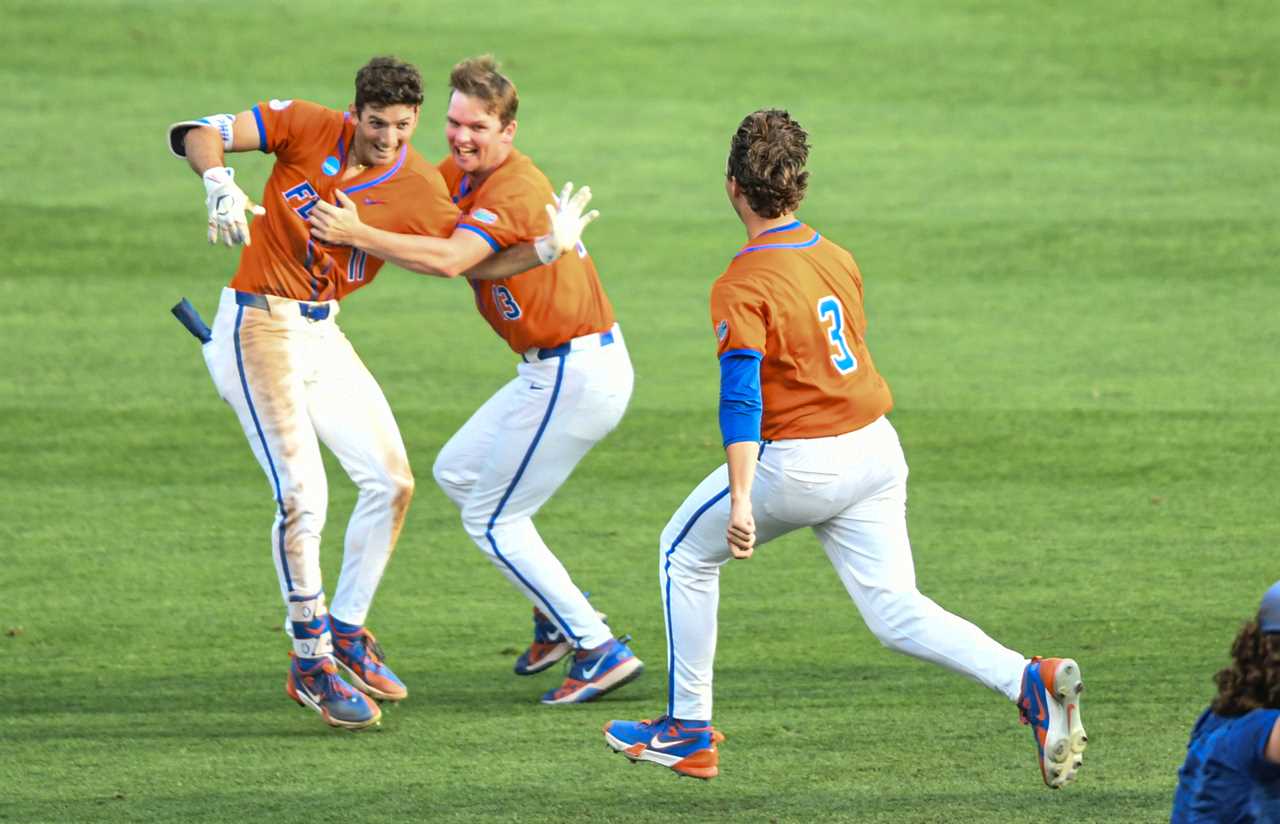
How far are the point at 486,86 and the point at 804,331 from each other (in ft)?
5.30

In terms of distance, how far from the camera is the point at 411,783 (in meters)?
5.65

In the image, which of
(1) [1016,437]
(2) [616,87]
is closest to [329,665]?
(1) [1016,437]

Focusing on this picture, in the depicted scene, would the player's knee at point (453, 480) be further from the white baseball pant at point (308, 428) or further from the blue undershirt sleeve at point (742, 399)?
the blue undershirt sleeve at point (742, 399)

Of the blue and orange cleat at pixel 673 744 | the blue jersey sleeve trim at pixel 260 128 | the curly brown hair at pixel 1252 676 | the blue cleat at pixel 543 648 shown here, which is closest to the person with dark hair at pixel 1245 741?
the curly brown hair at pixel 1252 676

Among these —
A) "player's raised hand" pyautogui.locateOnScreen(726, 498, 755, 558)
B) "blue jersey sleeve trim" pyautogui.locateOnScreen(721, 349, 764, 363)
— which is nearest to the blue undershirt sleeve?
"blue jersey sleeve trim" pyautogui.locateOnScreen(721, 349, 764, 363)

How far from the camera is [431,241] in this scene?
5922mm

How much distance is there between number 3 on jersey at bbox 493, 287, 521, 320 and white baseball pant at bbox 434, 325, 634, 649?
0.17m

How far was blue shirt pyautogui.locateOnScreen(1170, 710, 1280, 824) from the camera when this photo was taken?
367cm

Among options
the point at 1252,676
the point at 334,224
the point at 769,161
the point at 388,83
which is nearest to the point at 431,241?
the point at 334,224

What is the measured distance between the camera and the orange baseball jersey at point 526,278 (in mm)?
6078

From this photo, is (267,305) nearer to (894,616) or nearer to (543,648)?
(543,648)

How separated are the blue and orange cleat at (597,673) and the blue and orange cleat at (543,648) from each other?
0.18 metres

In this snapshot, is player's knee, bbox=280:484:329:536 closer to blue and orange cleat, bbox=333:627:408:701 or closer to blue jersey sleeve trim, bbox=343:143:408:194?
blue and orange cleat, bbox=333:627:408:701

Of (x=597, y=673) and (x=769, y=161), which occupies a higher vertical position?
(x=769, y=161)
